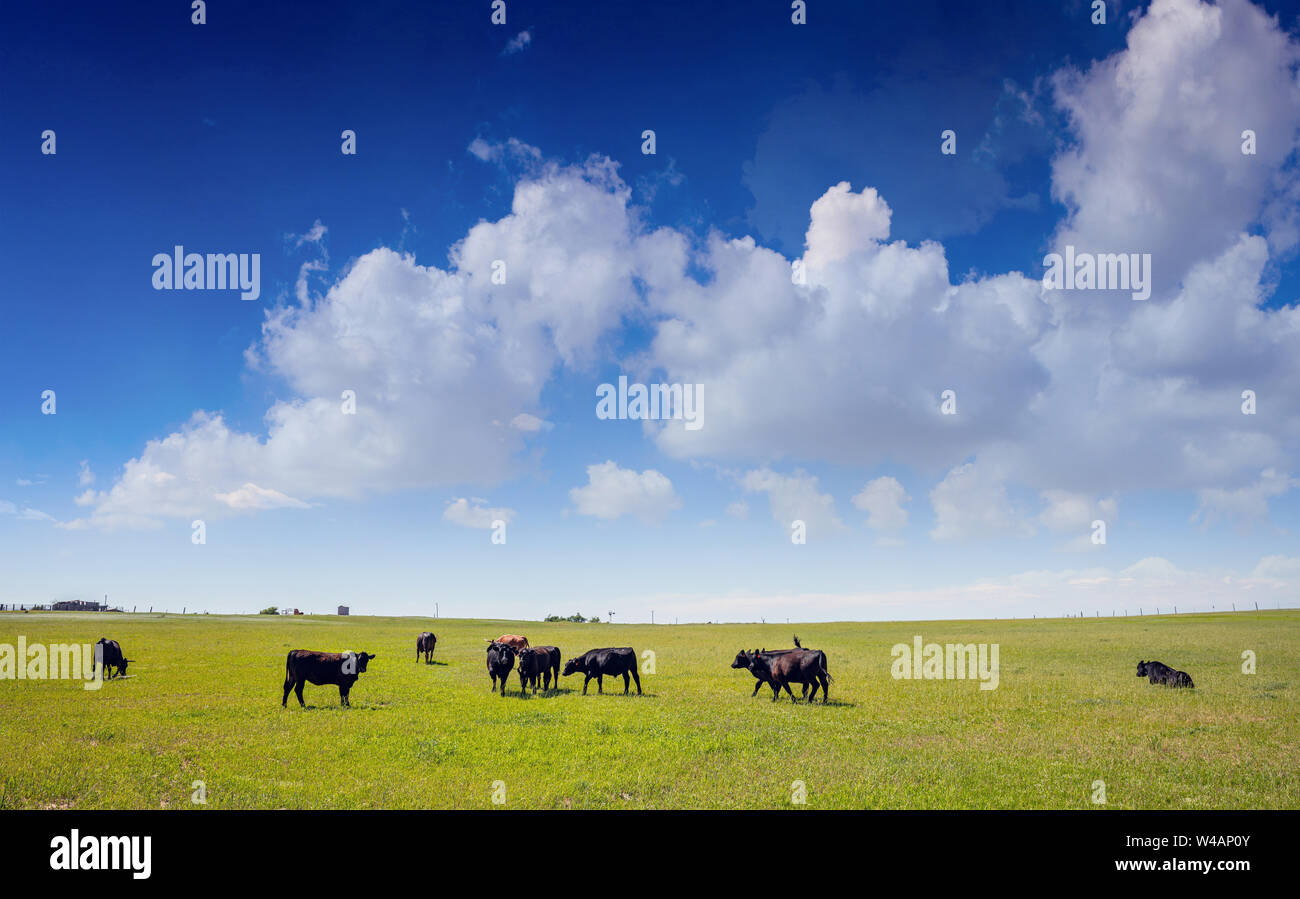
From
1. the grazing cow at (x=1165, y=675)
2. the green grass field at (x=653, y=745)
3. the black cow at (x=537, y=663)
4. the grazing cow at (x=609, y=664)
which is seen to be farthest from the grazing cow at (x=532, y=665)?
the grazing cow at (x=1165, y=675)

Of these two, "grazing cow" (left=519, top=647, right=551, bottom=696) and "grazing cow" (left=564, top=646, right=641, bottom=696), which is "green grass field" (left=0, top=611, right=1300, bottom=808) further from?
"grazing cow" (left=519, top=647, right=551, bottom=696)

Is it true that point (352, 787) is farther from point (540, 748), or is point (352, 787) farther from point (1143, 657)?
point (1143, 657)

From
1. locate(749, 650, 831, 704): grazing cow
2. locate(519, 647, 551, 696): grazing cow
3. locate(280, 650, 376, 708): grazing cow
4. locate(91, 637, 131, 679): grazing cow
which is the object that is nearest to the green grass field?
locate(280, 650, 376, 708): grazing cow

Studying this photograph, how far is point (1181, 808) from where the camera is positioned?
37.2 feet

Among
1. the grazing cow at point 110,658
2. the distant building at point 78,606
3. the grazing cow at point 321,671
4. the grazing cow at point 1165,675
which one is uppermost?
the grazing cow at point 321,671

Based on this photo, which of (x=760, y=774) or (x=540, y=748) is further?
(x=540, y=748)

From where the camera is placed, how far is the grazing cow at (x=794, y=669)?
22125 millimetres

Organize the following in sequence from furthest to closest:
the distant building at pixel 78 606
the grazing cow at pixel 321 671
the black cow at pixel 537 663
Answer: the distant building at pixel 78 606, the black cow at pixel 537 663, the grazing cow at pixel 321 671

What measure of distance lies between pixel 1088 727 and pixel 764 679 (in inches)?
370

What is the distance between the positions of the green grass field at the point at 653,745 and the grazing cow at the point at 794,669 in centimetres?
117

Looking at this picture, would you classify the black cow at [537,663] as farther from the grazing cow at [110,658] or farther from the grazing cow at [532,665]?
the grazing cow at [110,658]
